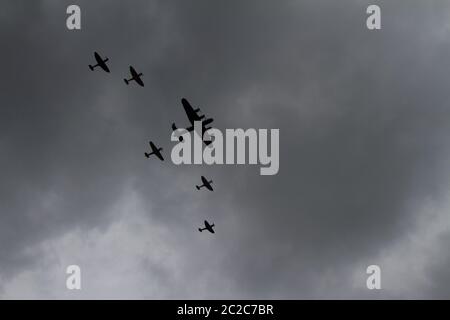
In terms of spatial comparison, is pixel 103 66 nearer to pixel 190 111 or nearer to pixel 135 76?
pixel 135 76

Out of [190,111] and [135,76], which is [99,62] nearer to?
[135,76]

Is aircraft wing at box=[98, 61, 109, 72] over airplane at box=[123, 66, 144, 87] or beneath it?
over

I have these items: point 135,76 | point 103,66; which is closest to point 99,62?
point 103,66

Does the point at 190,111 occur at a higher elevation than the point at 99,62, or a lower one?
lower

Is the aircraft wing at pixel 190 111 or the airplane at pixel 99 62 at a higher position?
the airplane at pixel 99 62

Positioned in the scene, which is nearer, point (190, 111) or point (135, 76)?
point (190, 111)

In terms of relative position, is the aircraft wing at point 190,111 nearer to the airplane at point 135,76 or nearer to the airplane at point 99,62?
the airplane at point 135,76

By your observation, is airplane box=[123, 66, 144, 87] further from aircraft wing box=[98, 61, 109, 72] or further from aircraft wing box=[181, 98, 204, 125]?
aircraft wing box=[181, 98, 204, 125]

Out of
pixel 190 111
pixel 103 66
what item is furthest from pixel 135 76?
pixel 190 111

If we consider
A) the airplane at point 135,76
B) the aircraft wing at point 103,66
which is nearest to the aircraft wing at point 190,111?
the airplane at point 135,76

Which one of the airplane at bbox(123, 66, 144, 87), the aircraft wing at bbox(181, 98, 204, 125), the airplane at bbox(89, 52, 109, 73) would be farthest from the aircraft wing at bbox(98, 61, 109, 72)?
the aircraft wing at bbox(181, 98, 204, 125)

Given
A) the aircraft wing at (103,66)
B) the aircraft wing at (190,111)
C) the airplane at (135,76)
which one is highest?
the aircraft wing at (103,66)
